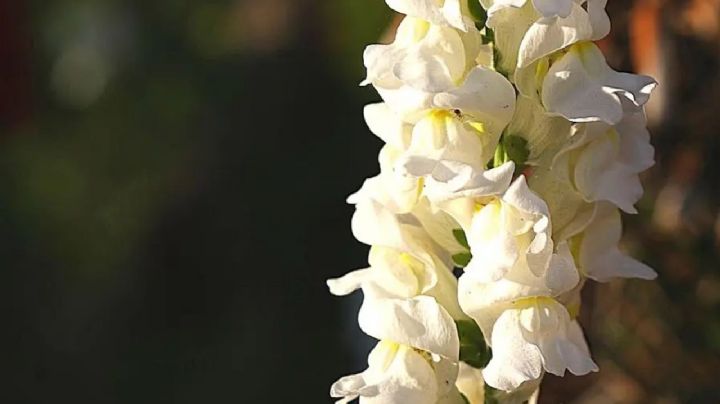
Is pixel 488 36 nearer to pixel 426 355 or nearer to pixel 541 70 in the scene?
pixel 541 70

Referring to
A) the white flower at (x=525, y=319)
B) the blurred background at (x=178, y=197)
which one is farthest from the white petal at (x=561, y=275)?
the blurred background at (x=178, y=197)

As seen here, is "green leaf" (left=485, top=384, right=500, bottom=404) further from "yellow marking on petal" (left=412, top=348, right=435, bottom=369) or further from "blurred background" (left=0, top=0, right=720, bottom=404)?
"blurred background" (left=0, top=0, right=720, bottom=404)

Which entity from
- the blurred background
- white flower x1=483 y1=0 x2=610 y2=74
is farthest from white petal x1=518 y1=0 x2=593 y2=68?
the blurred background

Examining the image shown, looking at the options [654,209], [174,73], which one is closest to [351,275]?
[654,209]

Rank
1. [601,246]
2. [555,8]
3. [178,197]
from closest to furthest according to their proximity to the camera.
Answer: [555,8] < [601,246] < [178,197]

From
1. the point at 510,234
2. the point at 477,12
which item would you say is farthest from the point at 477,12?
the point at 510,234

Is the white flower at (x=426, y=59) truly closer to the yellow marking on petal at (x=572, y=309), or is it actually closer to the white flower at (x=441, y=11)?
the white flower at (x=441, y=11)

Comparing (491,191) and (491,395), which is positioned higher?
(491,191)

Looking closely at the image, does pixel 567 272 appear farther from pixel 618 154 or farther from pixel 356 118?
pixel 356 118
